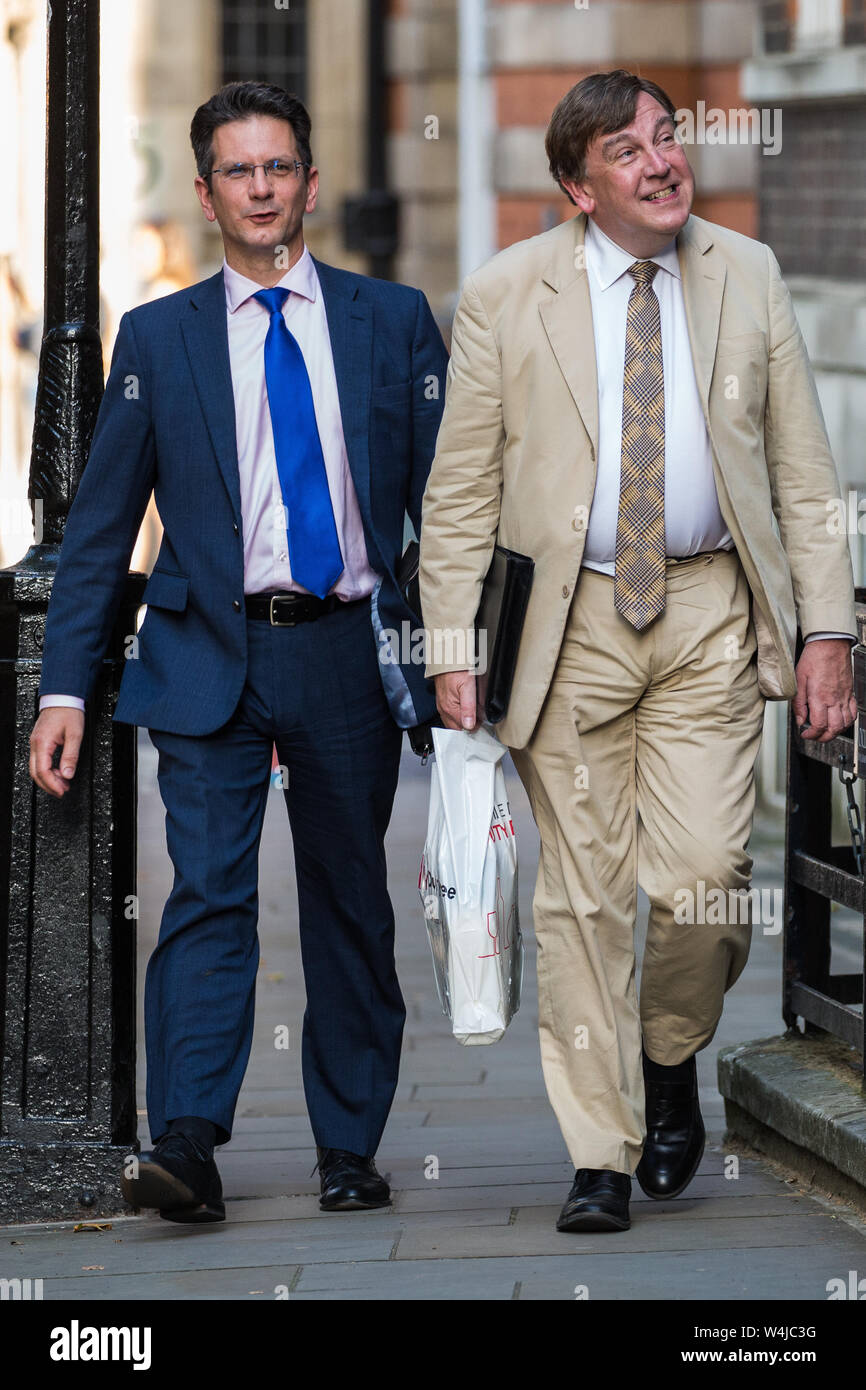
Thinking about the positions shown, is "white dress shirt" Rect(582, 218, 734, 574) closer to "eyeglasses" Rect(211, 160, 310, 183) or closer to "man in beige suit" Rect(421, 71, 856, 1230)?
"man in beige suit" Rect(421, 71, 856, 1230)

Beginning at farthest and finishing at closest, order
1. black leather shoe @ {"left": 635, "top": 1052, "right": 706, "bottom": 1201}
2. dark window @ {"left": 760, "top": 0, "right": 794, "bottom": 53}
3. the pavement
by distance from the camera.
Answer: dark window @ {"left": 760, "top": 0, "right": 794, "bottom": 53} < black leather shoe @ {"left": 635, "top": 1052, "right": 706, "bottom": 1201} < the pavement

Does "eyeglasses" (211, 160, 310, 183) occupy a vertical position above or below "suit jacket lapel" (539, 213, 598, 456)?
above

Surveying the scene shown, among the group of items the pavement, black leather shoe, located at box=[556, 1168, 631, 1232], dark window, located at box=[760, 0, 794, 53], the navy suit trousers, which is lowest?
the pavement

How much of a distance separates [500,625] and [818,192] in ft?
19.5

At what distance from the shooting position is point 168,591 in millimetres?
4652

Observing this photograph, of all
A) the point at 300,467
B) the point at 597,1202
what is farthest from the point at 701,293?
the point at 597,1202

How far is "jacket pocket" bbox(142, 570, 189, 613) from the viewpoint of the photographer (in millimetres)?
4637

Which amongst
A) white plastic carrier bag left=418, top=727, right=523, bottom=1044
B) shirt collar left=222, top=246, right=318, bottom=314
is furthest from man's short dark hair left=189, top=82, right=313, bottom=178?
white plastic carrier bag left=418, top=727, right=523, bottom=1044

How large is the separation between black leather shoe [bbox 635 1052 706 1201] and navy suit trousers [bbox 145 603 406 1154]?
0.55 meters

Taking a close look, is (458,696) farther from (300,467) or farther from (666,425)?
(666,425)

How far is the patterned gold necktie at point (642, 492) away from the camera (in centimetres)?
441

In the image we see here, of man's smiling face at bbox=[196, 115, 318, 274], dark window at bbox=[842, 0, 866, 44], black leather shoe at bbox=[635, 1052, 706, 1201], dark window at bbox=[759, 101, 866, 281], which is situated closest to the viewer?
man's smiling face at bbox=[196, 115, 318, 274]

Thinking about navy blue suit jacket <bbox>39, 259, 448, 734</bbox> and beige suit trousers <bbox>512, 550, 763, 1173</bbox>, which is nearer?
beige suit trousers <bbox>512, 550, 763, 1173</bbox>

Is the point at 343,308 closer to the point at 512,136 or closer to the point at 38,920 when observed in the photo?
the point at 38,920
